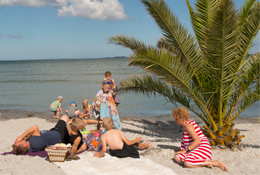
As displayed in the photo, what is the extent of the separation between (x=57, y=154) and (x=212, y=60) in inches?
136

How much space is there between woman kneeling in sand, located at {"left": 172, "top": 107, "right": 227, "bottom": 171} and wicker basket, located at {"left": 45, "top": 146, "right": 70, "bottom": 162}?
6.71 feet

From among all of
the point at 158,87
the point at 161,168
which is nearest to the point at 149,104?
the point at 158,87

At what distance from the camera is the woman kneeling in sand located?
3760mm

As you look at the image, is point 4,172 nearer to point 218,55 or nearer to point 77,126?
point 77,126

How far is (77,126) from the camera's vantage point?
4316 mm

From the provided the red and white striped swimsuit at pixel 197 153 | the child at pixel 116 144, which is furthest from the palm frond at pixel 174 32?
the child at pixel 116 144

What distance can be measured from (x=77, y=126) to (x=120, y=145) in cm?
94

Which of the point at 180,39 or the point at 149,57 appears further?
the point at 180,39

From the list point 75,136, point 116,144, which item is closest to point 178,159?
point 116,144

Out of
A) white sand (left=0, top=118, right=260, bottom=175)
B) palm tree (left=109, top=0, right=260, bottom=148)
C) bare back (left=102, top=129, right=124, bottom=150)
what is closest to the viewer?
white sand (left=0, top=118, right=260, bottom=175)

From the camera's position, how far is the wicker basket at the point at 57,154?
391 cm

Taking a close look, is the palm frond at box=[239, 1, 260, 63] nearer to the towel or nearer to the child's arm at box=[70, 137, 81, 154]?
the towel

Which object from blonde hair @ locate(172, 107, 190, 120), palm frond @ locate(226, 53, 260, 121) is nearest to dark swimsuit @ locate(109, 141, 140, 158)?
blonde hair @ locate(172, 107, 190, 120)

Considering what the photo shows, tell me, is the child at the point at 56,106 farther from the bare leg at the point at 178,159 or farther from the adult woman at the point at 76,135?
the bare leg at the point at 178,159
